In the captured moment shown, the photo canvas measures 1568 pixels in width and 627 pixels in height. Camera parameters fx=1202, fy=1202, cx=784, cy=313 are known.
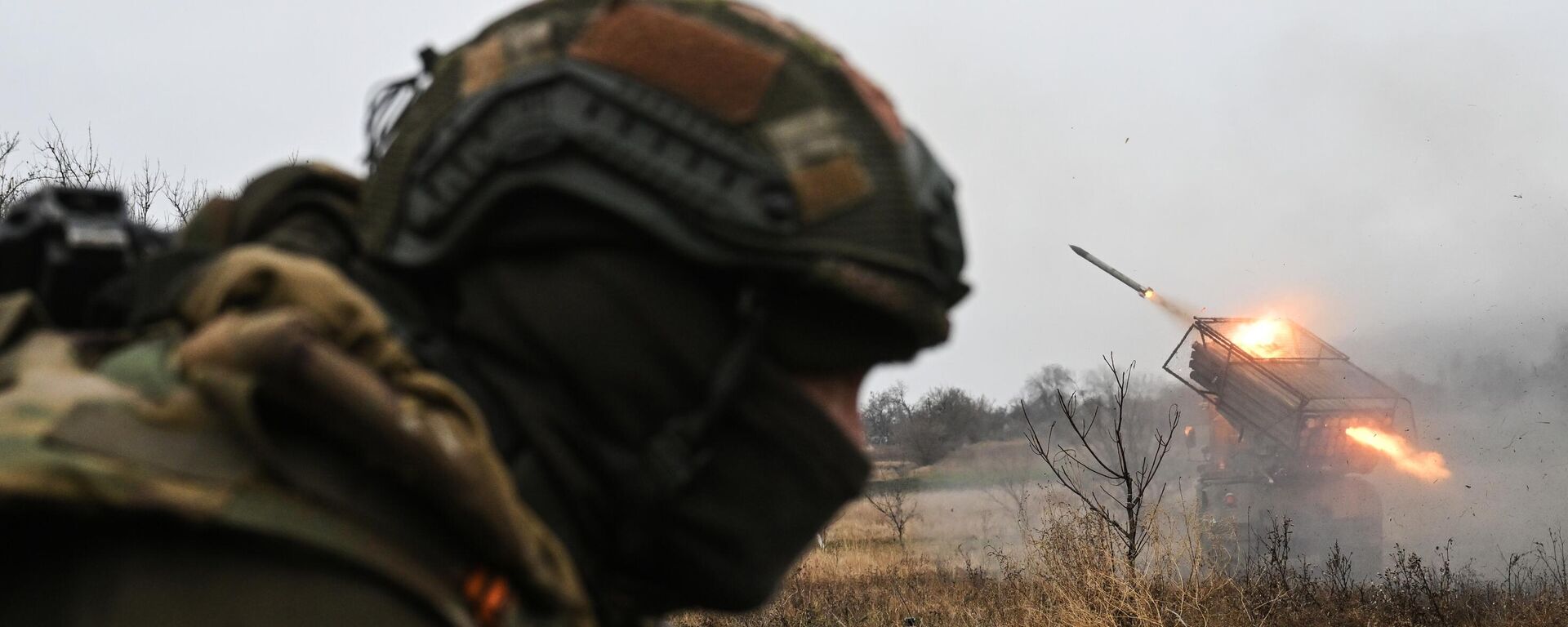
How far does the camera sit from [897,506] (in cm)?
2447

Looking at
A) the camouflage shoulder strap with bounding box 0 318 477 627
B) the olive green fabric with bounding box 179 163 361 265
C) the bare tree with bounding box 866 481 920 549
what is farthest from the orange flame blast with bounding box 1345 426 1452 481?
the camouflage shoulder strap with bounding box 0 318 477 627

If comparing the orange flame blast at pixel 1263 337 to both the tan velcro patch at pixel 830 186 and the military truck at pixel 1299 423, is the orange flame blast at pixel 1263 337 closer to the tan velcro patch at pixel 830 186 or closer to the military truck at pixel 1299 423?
the military truck at pixel 1299 423

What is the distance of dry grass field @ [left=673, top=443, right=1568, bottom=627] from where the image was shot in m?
8.44

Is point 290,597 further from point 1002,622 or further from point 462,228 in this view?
point 1002,622

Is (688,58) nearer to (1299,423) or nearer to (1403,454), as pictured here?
(1299,423)

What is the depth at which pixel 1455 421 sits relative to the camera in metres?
28.6

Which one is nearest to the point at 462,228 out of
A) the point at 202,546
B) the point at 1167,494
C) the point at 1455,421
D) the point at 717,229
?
the point at 717,229

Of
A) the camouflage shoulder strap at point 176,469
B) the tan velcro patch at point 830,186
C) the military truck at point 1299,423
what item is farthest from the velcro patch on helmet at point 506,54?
the military truck at point 1299,423

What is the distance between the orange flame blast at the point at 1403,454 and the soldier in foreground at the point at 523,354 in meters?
19.9

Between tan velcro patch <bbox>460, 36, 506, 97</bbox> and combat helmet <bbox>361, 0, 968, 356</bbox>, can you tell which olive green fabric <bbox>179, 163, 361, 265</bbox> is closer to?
combat helmet <bbox>361, 0, 968, 356</bbox>

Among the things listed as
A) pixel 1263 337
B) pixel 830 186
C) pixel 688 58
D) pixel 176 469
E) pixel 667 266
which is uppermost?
pixel 1263 337

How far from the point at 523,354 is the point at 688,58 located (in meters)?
0.39

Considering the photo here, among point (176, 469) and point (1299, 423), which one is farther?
point (1299, 423)

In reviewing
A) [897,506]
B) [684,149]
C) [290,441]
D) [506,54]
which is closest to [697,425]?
[684,149]
